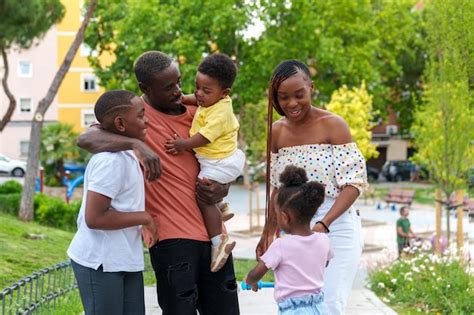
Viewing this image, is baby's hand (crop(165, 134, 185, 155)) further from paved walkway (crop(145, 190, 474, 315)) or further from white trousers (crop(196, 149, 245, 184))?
paved walkway (crop(145, 190, 474, 315))

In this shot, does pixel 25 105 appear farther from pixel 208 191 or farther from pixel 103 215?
pixel 103 215

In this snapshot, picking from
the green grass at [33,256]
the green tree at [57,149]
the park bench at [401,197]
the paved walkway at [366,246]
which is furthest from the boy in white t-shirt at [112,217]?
the green tree at [57,149]

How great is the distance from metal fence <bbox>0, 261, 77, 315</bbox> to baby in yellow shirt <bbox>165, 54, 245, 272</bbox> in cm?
152

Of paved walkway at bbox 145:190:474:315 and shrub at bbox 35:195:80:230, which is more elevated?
shrub at bbox 35:195:80:230

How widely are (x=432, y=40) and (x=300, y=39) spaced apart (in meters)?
18.6

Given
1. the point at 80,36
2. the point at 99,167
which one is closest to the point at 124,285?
the point at 99,167

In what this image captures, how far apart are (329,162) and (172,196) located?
0.85 metres

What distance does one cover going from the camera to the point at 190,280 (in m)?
4.05

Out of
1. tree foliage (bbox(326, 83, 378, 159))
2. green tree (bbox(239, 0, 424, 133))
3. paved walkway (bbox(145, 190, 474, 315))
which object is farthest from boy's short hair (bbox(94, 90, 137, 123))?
green tree (bbox(239, 0, 424, 133))

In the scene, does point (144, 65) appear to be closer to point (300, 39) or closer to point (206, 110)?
point (206, 110)

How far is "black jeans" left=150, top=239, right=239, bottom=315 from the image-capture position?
4020 mm

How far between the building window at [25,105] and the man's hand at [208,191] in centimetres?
4956

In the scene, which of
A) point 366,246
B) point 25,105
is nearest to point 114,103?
point 366,246

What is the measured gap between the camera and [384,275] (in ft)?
34.5
